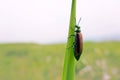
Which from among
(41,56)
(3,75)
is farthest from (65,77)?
(41,56)

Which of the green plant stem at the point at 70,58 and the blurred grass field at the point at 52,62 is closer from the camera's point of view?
the green plant stem at the point at 70,58

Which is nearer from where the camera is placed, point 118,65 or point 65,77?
point 65,77

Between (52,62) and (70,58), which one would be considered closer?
(70,58)

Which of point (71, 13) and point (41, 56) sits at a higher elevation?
point (71, 13)

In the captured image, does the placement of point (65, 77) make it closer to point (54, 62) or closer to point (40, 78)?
point (40, 78)

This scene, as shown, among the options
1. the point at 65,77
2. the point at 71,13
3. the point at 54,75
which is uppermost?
the point at 71,13

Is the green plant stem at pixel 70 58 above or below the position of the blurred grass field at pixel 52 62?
above

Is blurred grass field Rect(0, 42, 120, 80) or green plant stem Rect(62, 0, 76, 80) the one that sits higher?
green plant stem Rect(62, 0, 76, 80)

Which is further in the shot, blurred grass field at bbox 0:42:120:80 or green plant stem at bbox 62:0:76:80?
blurred grass field at bbox 0:42:120:80
